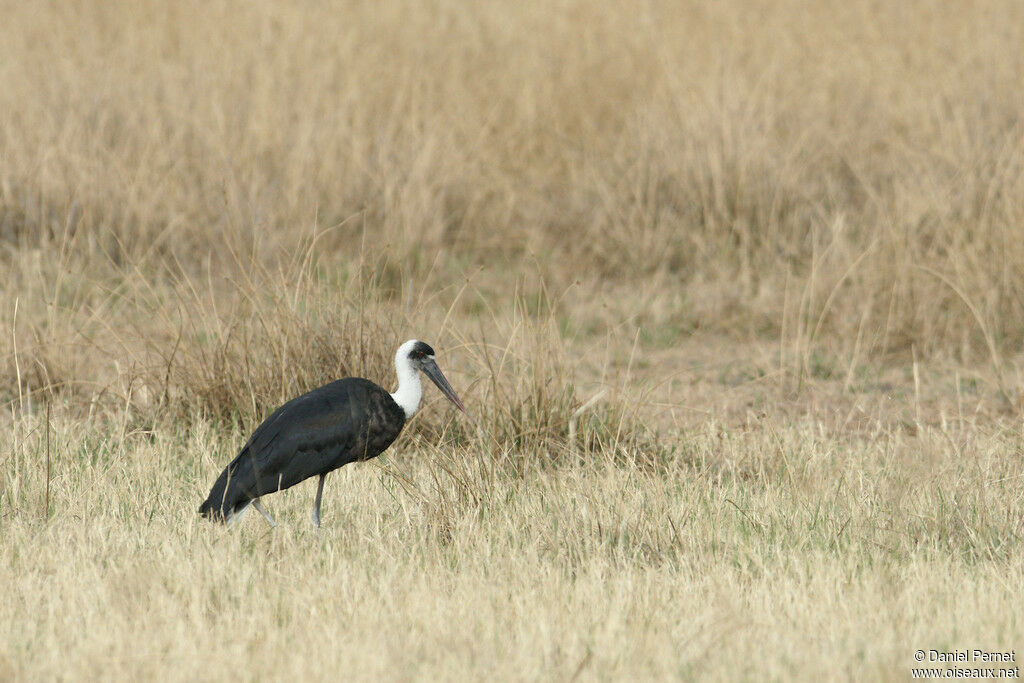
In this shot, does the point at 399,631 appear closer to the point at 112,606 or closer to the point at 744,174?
the point at 112,606

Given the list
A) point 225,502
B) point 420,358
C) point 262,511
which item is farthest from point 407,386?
point 225,502

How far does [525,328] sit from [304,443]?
1.50 m

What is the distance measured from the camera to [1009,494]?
5.16 meters

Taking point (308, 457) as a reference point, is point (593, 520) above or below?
below

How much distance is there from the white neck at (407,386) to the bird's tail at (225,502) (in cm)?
69

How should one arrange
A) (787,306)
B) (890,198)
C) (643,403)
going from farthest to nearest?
1. (890,198)
2. (787,306)
3. (643,403)

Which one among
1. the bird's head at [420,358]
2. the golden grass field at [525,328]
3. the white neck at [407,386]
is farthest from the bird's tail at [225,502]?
the bird's head at [420,358]

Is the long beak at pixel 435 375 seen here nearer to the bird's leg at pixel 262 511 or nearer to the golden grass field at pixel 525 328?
the golden grass field at pixel 525 328

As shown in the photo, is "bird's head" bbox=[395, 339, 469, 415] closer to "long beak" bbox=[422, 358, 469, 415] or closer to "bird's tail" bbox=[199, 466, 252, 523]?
"long beak" bbox=[422, 358, 469, 415]

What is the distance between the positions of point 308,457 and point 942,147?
20.7ft

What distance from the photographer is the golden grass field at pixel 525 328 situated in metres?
4.09

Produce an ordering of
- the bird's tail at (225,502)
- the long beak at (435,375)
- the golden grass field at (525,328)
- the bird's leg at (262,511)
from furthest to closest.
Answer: the long beak at (435,375)
the bird's leg at (262,511)
the bird's tail at (225,502)
the golden grass field at (525,328)

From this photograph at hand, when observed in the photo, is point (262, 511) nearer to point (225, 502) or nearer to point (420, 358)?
point (225, 502)

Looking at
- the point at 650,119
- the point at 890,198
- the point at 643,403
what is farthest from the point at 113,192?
the point at 890,198
